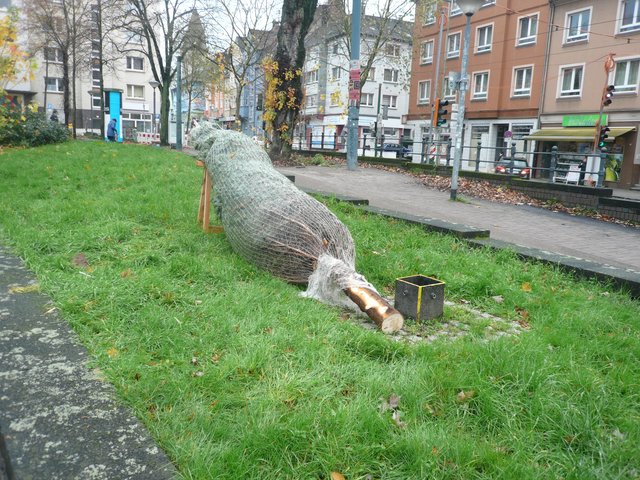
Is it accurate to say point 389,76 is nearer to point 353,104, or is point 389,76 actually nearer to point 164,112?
point 164,112

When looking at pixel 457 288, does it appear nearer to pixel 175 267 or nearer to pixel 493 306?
pixel 493 306

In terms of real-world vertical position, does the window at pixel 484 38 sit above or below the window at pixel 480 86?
above

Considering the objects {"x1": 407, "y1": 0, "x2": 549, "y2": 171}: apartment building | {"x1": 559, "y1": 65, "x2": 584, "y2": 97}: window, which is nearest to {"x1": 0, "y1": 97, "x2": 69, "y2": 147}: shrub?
{"x1": 407, "y1": 0, "x2": 549, "y2": 171}: apartment building

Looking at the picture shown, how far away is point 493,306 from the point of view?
4.78 m

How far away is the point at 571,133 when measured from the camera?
32.8 metres

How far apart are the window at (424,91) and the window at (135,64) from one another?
3438 cm

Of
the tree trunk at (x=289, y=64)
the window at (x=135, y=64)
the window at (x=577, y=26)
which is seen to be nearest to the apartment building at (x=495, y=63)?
the window at (x=577, y=26)

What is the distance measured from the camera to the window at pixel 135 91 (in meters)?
64.7

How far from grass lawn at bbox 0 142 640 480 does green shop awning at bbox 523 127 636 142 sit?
92.2 ft

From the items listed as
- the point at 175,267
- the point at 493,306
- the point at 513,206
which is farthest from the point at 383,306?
the point at 513,206

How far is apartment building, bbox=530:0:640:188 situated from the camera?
29.8m

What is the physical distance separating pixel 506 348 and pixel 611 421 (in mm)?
746

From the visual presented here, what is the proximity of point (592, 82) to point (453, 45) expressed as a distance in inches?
549

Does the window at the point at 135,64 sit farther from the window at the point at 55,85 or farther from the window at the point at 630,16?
the window at the point at 630,16
